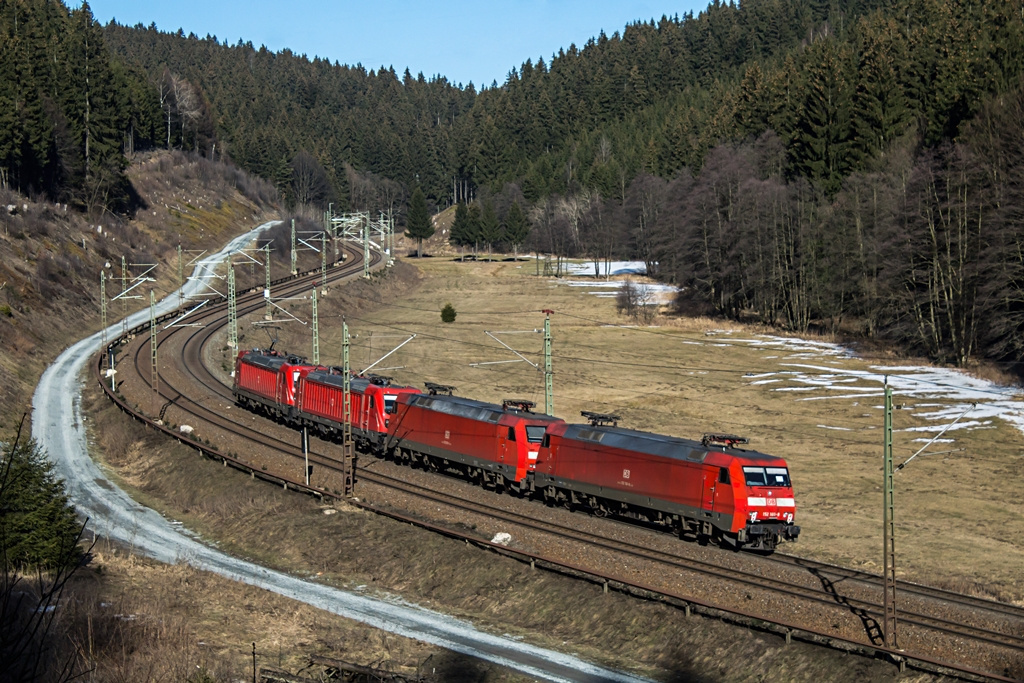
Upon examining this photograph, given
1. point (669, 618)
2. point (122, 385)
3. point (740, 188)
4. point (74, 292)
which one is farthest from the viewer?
point (740, 188)

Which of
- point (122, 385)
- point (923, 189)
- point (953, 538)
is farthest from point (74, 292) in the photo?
point (953, 538)

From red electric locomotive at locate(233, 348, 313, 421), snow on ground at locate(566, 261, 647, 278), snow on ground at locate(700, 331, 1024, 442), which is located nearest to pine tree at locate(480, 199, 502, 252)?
snow on ground at locate(566, 261, 647, 278)

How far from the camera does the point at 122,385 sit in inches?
2680

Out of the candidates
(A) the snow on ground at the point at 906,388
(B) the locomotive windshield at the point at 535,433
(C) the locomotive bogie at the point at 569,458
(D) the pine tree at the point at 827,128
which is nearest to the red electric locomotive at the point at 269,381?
(C) the locomotive bogie at the point at 569,458

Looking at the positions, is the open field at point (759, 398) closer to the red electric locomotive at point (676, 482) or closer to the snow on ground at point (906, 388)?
the snow on ground at point (906, 388)

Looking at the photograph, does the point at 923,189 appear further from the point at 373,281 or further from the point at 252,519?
the point at 373,281

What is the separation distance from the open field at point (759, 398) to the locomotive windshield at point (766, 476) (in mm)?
3163

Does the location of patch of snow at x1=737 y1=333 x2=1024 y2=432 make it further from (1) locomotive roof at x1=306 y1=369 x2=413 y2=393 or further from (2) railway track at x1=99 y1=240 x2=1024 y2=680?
(1) locomotive roof at x1=306 y1=369 x2=413 y2=393

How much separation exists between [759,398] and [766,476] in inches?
1354

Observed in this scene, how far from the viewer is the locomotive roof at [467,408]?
41.5 m

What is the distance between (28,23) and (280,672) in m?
116

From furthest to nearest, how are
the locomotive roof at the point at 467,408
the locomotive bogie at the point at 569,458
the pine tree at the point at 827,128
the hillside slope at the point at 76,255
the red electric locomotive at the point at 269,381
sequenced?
the pine tree at the point at 827,128
the hillside slope at the point at 76,255
the red electric locomotive at the point at 269,381
the locomotive roof at the point at 467,408
the locomotive bogie at the point at 569,458

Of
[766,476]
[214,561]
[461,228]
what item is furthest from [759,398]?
[461,228]

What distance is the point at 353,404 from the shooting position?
51.1 meters
